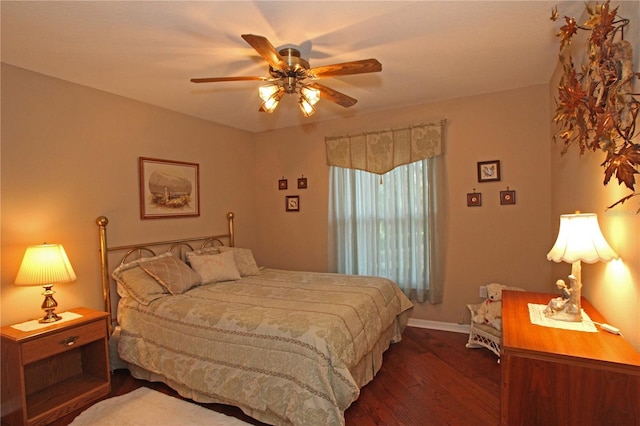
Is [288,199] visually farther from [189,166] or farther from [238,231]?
[189,166]

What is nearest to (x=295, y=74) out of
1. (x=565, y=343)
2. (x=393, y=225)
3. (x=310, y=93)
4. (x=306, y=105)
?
(x=310, y=93)

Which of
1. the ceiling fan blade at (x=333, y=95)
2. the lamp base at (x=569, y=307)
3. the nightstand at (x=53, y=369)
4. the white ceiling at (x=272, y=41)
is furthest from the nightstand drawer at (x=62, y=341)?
the lamp base at (x=569, y=307)

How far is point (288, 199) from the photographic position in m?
4.74

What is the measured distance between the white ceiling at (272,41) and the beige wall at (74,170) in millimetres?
187

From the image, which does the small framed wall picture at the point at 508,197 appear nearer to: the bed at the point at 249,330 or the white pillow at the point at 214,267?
the bed at the point at 249,330

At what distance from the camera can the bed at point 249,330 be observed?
2.04 metres

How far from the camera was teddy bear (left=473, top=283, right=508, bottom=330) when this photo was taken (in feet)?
10.3

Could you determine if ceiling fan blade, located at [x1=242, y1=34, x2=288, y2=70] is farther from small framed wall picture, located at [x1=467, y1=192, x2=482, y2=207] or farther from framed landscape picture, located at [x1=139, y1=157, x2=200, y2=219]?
small framed wall picture, located at [x1=467, y1=192, x2=482, y2=207]

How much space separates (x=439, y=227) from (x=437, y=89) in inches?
58.2

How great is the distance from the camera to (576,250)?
1.63m

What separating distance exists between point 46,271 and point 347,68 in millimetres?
2533

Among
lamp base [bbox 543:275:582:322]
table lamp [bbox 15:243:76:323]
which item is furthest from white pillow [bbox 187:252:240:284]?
lamp base [bbox 543:275:582:322]

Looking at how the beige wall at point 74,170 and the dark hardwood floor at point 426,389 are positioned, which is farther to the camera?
the beige wall at point 74,170

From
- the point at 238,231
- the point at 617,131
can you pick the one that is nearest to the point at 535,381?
the point at 617,131
